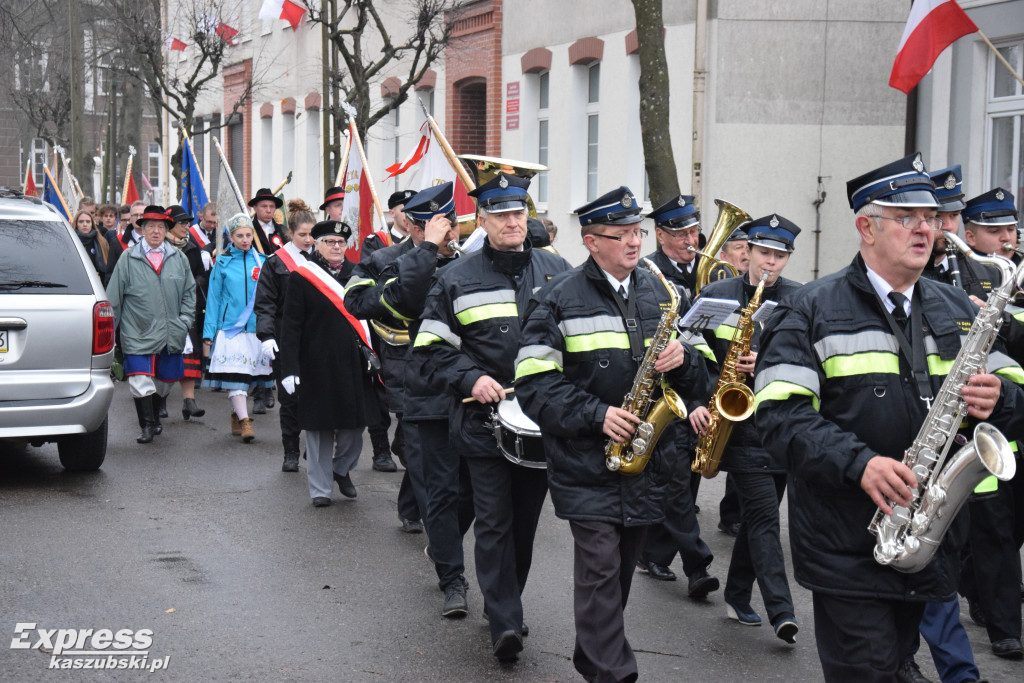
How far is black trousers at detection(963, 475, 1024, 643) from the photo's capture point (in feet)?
18.6

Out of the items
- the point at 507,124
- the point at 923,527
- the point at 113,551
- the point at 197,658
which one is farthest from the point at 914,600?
the point at 507,124

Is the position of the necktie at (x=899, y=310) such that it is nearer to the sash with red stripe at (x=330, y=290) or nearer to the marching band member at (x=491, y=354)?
the marching band member at (x=491, y=354)

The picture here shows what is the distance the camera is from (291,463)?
987 centimetres

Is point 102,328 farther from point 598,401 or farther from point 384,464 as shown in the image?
point 598,401

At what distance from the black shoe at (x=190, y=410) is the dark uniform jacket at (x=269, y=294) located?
115 inches

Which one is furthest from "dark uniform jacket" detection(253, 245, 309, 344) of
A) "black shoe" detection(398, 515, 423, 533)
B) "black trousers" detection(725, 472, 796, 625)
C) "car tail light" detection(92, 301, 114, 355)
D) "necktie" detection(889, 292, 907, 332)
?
"necktie" detection(889, 292, 907, 332)

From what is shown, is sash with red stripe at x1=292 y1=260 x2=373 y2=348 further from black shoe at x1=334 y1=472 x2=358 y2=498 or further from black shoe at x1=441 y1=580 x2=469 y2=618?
black shoe at x1=441 y1=580 x2=469 y2=618

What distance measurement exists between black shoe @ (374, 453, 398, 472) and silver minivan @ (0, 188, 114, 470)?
2100 millimetres

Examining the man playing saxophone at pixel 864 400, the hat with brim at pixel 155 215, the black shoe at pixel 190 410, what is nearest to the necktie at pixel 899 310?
the man playing saxophone at pixel 864 400

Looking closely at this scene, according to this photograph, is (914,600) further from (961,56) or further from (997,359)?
(961,56)

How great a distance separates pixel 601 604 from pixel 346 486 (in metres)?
4.38

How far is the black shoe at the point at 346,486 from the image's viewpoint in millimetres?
8930

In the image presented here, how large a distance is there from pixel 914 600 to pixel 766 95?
13359mm

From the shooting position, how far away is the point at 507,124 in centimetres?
2112
